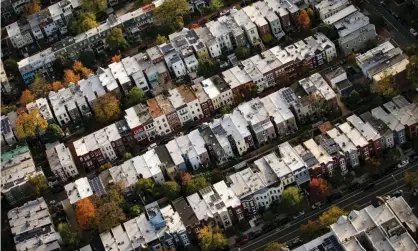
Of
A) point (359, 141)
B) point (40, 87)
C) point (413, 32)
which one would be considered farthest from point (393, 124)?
point (40, 87)

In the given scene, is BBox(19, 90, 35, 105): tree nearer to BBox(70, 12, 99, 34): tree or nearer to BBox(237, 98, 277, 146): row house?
BBox(70, 12, 99, 34): tree

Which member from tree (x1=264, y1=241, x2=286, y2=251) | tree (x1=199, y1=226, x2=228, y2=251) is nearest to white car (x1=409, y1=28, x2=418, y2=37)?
tree (x1=264, y1=241, x2=286, y2=251)

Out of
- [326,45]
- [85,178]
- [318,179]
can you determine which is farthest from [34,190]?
[326,45]

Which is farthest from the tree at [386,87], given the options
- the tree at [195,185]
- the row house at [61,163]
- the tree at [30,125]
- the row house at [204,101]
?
the tree at [30,125]

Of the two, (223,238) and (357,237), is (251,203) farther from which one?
(357,237)

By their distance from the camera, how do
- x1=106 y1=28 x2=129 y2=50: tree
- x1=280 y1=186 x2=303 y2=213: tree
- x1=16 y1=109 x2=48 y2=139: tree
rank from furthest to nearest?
x1=106 y1=28 x2=129 y2=50: tree → x1=16 y1=109 x2=48 y2=139: tree → x1=280 y1=186 x2=303 y2=213: tree
